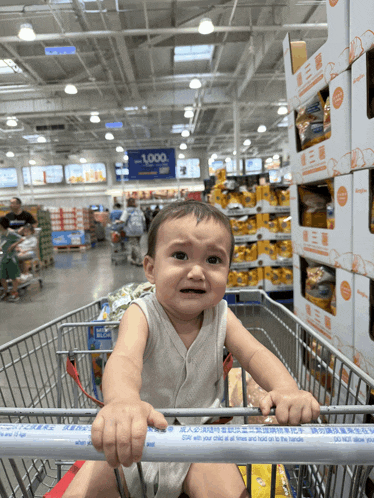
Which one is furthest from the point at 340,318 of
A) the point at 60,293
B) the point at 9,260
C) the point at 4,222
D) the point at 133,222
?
the point at 133,222

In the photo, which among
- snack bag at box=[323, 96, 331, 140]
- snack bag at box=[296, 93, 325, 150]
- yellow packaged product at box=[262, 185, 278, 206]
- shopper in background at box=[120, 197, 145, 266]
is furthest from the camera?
shopper in background at box=[120, 197, 145, 266]

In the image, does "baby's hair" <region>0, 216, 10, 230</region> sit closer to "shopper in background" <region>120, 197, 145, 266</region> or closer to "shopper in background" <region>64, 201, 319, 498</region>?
"shopper in background" <region>120, 197, 145, 266</region>

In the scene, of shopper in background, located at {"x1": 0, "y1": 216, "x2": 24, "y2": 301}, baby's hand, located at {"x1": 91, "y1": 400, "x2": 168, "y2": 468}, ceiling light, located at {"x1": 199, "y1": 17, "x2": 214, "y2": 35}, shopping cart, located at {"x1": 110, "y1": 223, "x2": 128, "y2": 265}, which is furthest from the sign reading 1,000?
baby's hand, located at {"x1": 91, "y1": 400, "x2": 168, "y2": 468}

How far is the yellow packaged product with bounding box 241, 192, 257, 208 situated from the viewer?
214 inches

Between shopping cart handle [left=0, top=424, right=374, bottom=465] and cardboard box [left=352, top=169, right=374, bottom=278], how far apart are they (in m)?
1.02

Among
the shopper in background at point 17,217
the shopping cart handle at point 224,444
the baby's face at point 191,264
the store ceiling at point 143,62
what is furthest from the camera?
the shopper in background at point 17,217

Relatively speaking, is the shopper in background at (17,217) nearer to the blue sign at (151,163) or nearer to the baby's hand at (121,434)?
the blue sign at (151,163)

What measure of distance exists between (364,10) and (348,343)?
1408mm

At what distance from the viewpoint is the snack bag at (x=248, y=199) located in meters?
5.44

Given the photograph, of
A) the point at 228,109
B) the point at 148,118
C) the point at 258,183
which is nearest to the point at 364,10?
the point at 258,183

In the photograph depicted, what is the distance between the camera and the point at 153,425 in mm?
691

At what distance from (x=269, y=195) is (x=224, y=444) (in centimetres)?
519

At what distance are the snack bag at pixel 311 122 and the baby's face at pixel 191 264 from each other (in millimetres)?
1212

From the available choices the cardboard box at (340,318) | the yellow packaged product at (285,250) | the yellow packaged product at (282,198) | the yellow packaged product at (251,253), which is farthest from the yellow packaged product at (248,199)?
the cardboard box at (340,318)
